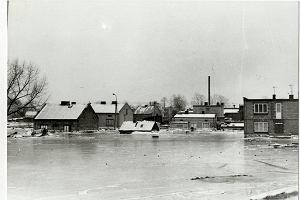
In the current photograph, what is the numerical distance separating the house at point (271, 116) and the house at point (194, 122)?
110 ft

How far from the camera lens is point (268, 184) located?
37.7 feet

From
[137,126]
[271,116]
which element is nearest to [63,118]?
[137,126]

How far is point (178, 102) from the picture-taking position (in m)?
117

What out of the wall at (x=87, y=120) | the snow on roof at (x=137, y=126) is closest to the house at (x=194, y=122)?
the wall at (x=87, y=120)

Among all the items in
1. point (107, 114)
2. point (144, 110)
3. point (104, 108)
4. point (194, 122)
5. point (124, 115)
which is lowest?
point (194, 122)

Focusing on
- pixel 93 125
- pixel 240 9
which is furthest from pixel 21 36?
pixel 93 125

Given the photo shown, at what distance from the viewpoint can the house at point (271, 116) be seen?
136 ft

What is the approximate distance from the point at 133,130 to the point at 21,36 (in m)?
42.6

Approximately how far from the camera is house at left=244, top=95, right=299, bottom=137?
4159cm

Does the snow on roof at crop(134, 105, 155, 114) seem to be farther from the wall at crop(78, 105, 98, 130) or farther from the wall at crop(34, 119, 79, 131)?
the wall at crop(34, 119, 79, 131)

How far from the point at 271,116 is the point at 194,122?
115ft

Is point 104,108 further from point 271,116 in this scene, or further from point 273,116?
point 273,116

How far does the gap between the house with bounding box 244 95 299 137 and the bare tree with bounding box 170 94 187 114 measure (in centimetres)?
7147

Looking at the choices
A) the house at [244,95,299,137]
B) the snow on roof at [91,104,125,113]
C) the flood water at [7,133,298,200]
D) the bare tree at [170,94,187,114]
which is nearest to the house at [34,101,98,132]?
the snow on roof at [91,104,125,113]
